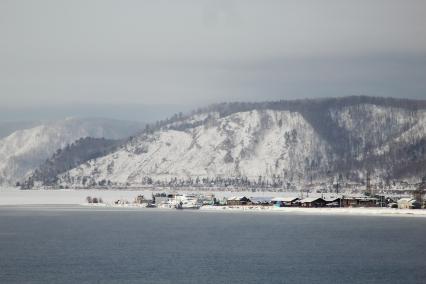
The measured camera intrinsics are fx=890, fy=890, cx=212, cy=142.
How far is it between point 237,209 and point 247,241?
8563 cm

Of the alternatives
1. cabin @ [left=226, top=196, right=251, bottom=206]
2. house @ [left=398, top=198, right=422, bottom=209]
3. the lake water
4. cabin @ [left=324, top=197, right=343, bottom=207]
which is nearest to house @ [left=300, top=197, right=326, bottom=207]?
cabin @ [left=324, top=197, right=343, bottom=207]

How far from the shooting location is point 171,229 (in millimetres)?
113000

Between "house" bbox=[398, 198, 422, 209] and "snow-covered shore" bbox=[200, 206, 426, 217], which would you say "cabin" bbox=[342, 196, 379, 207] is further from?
"house" bbox=[398, 198, 422, 209]

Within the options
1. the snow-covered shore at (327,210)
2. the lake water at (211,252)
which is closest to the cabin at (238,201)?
the snow-covered shore at (327,210)

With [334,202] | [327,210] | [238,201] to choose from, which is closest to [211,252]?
[327,210]

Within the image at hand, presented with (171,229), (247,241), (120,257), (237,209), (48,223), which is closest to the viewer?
(120,257)

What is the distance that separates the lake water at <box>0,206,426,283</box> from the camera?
224 feet

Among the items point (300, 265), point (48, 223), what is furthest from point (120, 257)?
point (48, 223)

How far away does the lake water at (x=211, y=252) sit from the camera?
224ft

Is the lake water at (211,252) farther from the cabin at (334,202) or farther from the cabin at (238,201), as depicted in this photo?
the cabin at (238,201)

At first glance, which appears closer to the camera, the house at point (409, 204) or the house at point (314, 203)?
the house at point (409, 204)

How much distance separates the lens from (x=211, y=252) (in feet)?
276

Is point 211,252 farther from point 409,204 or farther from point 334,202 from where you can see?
point 334,202

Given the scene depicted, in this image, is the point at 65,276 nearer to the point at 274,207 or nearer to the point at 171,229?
the point at 171,229
